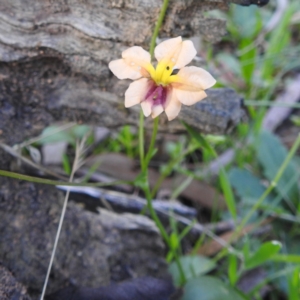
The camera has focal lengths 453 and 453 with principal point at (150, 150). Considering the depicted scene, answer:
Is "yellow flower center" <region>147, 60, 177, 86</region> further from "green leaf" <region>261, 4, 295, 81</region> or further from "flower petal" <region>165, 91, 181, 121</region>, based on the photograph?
"green leaf" <region>261, 4, 295, 81</region>

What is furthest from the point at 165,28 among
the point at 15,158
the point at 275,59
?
the point at 275,59

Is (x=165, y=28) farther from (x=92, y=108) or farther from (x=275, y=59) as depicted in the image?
(x=275, y=59)

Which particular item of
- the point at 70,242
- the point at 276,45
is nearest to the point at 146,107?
the point at 70,242

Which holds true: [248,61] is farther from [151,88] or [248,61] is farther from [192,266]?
[151,88]

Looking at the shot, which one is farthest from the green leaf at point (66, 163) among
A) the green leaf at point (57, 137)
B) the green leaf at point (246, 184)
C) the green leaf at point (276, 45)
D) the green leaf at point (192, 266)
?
the green leaf at point (276, 45)

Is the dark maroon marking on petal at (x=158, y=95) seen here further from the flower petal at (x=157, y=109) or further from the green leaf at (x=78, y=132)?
the green leaf at (x=78, y=132)

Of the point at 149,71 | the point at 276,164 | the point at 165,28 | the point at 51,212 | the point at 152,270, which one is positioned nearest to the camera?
the point at 149,71

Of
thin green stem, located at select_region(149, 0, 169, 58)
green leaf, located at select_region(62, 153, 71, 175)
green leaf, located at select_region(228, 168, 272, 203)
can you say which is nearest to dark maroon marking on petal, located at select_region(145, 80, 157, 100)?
thin green stem, located at select_region(149, 0, 169, 58)
